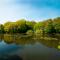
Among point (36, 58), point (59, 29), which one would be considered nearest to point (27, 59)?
point (36, 58)

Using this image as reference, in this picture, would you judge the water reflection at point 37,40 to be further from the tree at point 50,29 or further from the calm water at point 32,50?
the tree at point 50,29

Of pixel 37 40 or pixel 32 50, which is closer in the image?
pixel 32 50

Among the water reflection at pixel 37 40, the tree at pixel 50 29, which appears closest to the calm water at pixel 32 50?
the water reflection at pixel 37 40

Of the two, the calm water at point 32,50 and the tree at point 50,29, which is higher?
the tree at point 50,29

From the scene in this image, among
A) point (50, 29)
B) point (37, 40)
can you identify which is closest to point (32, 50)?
point (37, 40)

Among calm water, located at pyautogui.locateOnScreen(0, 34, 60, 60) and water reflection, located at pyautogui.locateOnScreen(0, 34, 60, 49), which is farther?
water reflection, located at pyautogui.locateOnScreen(0, 34, 60, 49)

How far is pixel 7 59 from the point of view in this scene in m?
16.8

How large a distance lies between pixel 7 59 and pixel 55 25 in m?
58.0

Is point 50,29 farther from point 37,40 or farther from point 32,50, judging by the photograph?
point 32,50

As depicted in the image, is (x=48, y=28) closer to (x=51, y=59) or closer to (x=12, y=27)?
(x=12, y=27)

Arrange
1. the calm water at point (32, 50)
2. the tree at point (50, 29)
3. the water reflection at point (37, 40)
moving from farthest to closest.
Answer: the tree at point (50, 29)
the water reflection at point (37, 40)
the calm water at point (32, 50)

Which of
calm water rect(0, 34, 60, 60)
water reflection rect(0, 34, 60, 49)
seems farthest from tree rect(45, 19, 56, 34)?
calm water rect(0, 34, 60, 60)

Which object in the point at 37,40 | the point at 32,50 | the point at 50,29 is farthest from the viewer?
the point at 50,29

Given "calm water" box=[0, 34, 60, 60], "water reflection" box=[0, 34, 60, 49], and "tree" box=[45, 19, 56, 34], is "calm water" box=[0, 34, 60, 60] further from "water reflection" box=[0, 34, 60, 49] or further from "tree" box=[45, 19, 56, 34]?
"tree" box=[45, 19, 56, 34]
